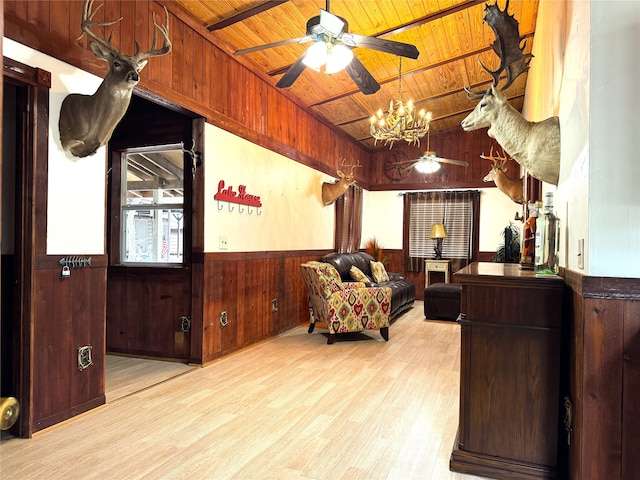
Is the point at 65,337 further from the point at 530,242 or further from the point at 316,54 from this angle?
the point at 530,242

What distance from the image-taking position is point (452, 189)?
8438mm

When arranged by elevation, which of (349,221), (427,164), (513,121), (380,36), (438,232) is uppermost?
(380,36)

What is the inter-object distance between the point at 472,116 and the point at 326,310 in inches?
110

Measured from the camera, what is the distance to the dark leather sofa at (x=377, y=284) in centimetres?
593

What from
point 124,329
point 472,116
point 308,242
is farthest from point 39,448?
point 308,242

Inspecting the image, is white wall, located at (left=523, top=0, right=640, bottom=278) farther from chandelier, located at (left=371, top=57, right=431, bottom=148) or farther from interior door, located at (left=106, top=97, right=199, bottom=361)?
interior door, located at (left=106, top=97, right=199, bottom=361)

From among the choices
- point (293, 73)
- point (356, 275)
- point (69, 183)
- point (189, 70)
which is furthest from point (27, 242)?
point (356, 275)

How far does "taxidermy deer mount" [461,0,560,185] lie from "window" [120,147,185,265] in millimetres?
3197

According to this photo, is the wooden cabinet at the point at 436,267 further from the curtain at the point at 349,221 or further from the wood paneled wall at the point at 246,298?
the wood paneled wall at the point at 246,298

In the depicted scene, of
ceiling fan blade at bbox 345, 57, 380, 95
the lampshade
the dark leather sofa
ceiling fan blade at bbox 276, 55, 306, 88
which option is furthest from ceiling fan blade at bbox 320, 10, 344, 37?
the lampshade

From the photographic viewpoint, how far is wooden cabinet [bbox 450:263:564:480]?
83.1 inches

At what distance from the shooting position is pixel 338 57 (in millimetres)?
3102

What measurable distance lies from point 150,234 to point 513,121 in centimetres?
372

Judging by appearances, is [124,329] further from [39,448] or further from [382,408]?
[382,408]
